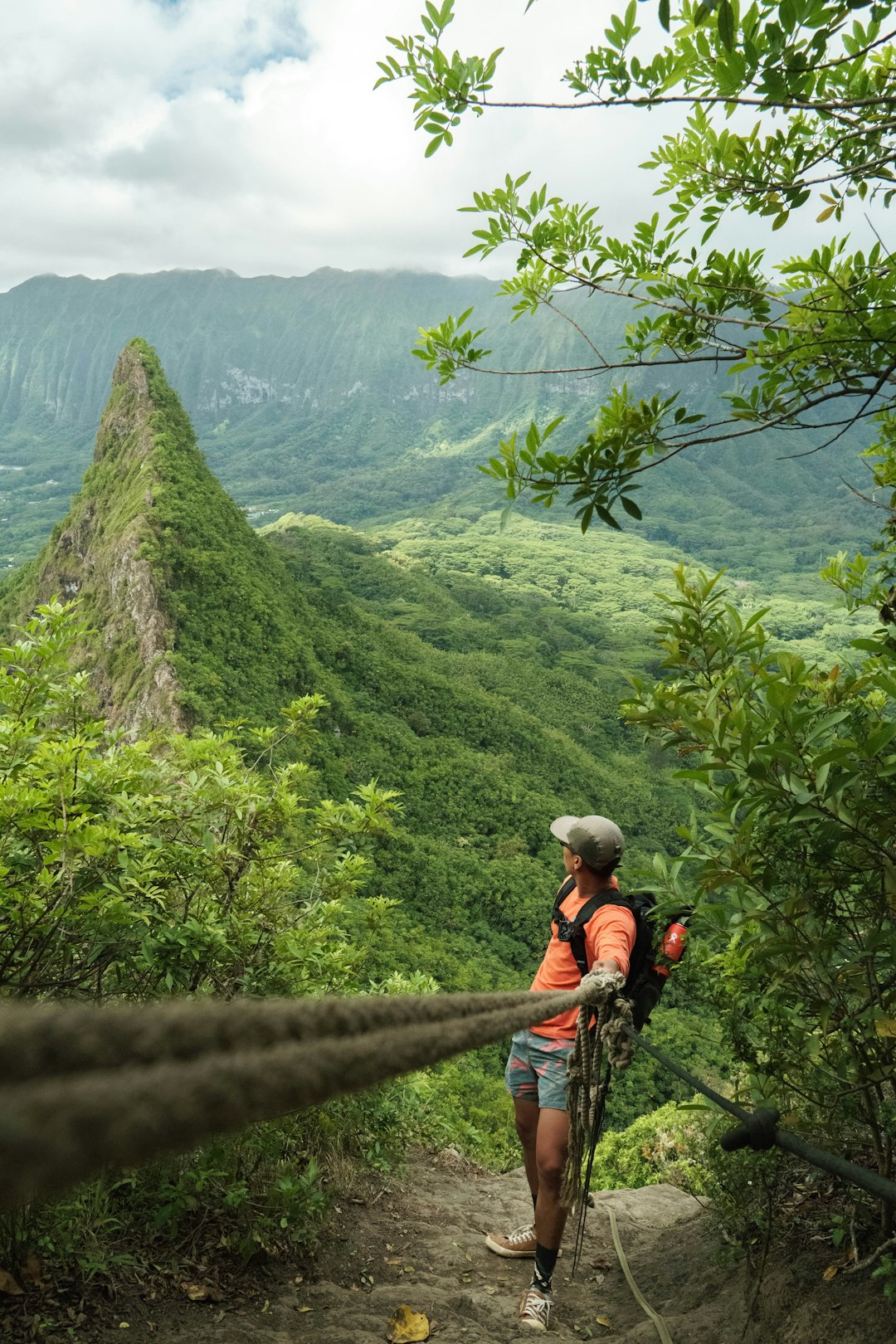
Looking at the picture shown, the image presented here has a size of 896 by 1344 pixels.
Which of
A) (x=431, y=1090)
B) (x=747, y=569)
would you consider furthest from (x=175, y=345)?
(x=431, y=1090)

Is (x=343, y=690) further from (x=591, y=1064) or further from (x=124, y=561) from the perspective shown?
(x=591, y=1064)

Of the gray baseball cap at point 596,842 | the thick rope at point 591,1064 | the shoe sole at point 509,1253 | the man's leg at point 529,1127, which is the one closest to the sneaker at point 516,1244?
the shoe sole at point 509,1253

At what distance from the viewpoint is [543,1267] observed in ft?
9.70

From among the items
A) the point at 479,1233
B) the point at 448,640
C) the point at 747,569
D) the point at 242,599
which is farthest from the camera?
the point at 747,569

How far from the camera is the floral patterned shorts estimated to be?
287cm

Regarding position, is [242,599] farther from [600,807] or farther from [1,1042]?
[1,1042]

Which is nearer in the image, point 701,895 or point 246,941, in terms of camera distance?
point 701,895

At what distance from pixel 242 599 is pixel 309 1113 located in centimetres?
2847

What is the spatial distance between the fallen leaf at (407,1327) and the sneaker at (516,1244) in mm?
946

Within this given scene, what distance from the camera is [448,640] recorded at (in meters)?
59.9

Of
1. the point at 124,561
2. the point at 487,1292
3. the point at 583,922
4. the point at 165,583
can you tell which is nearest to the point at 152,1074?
the point at 583,922

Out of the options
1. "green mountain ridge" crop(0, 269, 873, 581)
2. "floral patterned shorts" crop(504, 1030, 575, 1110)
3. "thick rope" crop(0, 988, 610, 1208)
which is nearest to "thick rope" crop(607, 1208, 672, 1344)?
"floral patterned shorts" crop(504, 1030, 575, 1110)

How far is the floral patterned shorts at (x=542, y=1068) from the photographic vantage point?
9.41 ft

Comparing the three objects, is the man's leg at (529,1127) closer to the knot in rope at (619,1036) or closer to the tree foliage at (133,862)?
the knot in rope at (619,1036)
